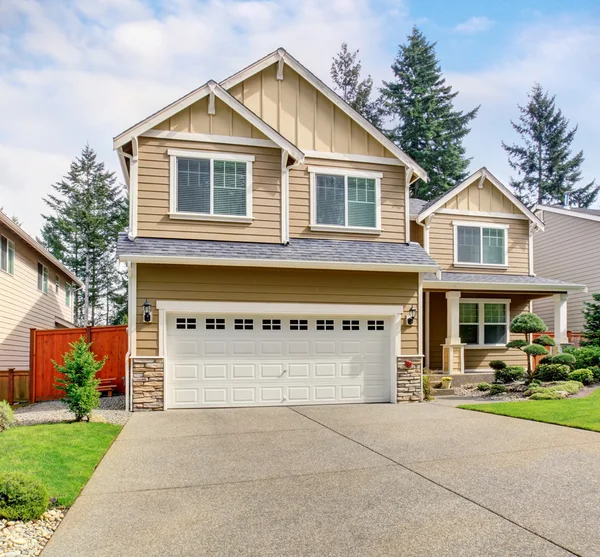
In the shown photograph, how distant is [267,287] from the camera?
12.3 m

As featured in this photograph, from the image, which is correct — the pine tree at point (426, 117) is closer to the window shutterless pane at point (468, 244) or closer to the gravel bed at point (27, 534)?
the window shutterless pane at point (468, 244)

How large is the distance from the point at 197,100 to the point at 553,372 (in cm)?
1158

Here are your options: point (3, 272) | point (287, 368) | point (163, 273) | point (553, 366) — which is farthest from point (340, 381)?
point (3, 272)

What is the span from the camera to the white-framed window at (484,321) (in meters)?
17.9

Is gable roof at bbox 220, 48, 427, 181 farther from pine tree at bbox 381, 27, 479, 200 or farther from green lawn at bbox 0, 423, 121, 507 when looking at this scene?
pine tree at bbox 381, 27, 479, 200

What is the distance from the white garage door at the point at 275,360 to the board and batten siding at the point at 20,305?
27.2ft

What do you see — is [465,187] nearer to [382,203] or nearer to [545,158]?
[382,203]

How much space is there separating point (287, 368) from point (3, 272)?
10126 mm

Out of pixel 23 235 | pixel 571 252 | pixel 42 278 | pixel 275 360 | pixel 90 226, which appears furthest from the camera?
pixel 90 226

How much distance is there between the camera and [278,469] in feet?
21.4

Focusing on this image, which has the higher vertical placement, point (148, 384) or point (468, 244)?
point (468, 244)

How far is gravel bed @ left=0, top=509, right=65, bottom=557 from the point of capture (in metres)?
4.27

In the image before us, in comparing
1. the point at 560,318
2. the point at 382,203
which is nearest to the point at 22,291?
the point at 382,203

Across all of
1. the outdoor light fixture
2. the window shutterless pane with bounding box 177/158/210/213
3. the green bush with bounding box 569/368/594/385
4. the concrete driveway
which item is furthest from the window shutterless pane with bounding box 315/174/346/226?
the green bush with bounding box 569/368/594/385
